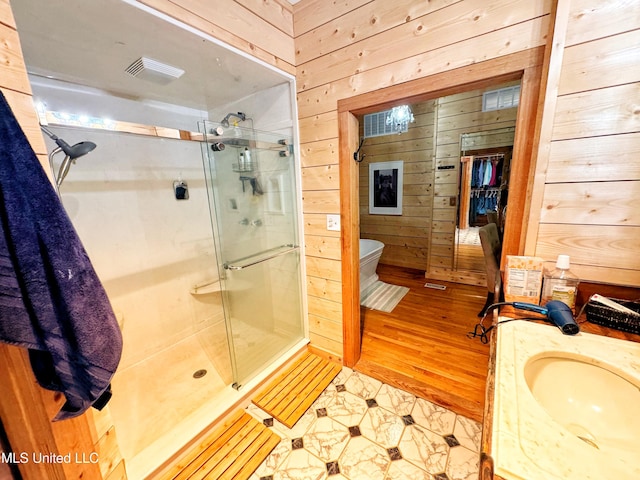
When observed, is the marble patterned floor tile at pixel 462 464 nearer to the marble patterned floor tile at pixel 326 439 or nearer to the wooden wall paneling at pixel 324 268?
the marble patterned floor tile at pixel 326 439

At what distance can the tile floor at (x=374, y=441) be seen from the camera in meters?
1.29

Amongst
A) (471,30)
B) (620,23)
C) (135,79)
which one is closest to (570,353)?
(620,23)

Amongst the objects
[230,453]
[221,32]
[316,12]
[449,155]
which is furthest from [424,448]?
[449,155]

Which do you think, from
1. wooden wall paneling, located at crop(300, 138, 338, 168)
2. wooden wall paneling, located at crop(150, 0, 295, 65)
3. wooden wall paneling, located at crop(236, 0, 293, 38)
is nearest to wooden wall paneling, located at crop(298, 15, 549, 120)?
wooden wall paneling, located at crop(300, 138, 338, 168)

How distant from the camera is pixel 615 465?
471 mm

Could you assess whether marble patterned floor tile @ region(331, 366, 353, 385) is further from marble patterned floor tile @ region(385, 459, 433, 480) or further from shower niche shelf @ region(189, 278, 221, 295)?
shower niche shelf @ region(189, 278, 221, 295)

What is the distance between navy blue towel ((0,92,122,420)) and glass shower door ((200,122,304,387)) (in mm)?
883

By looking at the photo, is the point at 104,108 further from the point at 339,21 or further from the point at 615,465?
the point at 615,465

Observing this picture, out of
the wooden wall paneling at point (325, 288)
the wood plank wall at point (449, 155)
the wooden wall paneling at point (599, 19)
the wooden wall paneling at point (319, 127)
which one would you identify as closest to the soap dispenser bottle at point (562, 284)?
the wooden wall paneling at point (599, 19)

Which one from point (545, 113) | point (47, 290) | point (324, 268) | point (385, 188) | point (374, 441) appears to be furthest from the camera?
point (385, 188)

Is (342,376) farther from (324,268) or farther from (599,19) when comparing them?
(599,19)

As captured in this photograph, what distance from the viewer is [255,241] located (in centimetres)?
190

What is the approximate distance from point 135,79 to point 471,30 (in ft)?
7.02

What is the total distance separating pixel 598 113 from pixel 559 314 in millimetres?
812
